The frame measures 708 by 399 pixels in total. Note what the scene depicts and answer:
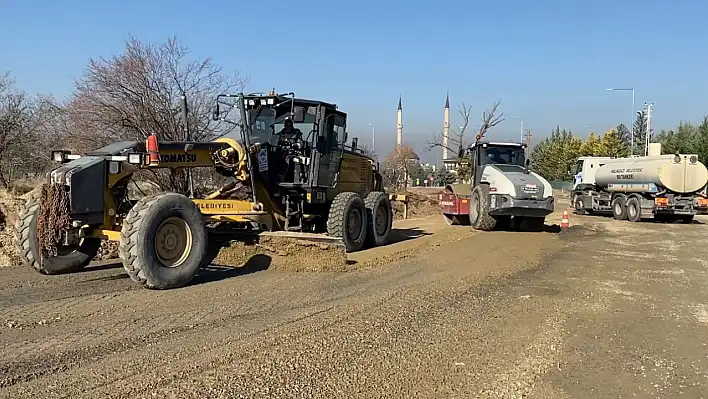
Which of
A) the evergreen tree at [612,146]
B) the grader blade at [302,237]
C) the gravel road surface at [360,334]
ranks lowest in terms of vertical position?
the gravel road surface at [360,334]

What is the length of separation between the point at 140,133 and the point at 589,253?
34.4ft

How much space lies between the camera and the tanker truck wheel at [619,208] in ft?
85.1

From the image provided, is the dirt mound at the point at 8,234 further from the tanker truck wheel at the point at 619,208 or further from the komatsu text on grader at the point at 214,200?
the tanker truck wheel at the point at 619,208

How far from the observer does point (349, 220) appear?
1210 cm

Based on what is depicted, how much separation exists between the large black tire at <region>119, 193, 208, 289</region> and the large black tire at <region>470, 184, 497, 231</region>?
33.7ft

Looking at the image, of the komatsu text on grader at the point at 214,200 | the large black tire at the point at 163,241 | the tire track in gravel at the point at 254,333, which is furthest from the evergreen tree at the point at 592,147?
the large black tire at the point at 163,241

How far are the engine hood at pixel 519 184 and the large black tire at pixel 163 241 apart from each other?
10123mm

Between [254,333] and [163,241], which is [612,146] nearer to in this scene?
[163,241]

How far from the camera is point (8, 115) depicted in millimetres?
24609

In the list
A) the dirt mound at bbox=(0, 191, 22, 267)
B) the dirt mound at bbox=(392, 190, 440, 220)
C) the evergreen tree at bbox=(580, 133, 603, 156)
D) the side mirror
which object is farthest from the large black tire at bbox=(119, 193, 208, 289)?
the evergreen tree at bbox=(580, 133, 603, 156)

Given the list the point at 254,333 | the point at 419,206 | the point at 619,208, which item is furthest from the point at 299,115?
the point at 619,208

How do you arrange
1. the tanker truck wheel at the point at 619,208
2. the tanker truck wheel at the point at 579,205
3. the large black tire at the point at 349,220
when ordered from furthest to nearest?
the tanker truck wheel at the point at 579,205, the tanker truck wheel at the point at 619,208, the large black tire at the point at 349,220

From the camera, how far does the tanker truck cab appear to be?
17.0 metres

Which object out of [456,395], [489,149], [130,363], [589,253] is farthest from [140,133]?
[456,395]
